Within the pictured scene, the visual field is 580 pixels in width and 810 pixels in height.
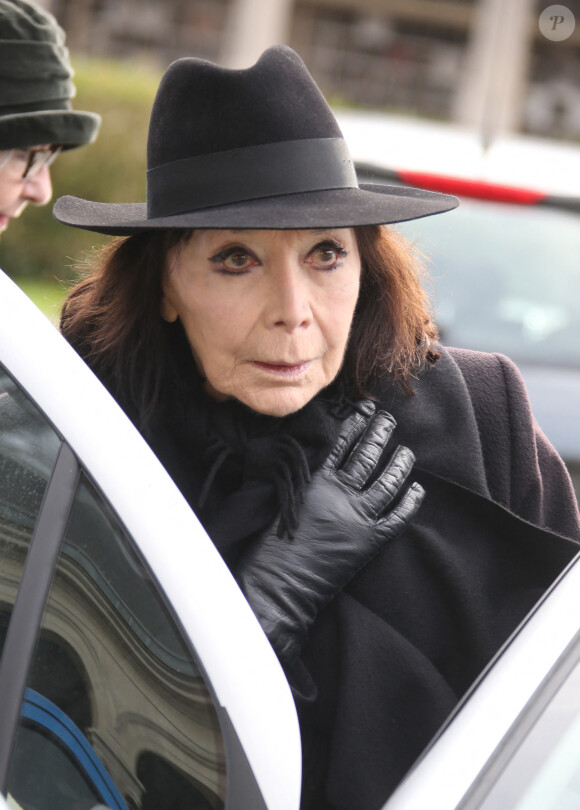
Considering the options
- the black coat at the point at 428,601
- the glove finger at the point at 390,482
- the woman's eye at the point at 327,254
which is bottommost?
the black coat at the point at 428,601

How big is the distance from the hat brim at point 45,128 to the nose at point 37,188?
106 millimetres

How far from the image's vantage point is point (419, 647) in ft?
5.75

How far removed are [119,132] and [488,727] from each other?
379 inches

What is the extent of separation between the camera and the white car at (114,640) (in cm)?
128

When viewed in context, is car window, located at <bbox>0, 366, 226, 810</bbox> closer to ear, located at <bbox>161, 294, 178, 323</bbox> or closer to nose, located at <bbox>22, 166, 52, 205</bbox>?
ear, located at <bbox>161, 294, 178, 323</bbox>

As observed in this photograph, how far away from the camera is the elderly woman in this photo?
166 centimetres

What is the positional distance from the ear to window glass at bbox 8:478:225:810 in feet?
2.34

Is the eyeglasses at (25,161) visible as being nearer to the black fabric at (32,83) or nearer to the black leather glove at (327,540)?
the black fabric at (32,83)

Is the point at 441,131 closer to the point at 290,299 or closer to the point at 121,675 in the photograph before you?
the point at 290,299

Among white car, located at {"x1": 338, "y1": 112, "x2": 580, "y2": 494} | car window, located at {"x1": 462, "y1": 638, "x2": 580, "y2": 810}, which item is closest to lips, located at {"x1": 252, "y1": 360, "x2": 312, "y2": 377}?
car window, located at {"x1": 462, "y1": 638, "x2": 580, "y2": 810}

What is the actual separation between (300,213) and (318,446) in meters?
0.37

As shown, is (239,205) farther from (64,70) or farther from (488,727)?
(64,70)

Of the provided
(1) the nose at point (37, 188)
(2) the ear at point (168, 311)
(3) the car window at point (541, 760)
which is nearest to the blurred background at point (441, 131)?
(1) the nose at point (37, 188)

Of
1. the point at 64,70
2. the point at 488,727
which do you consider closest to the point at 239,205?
the point at 488,727
